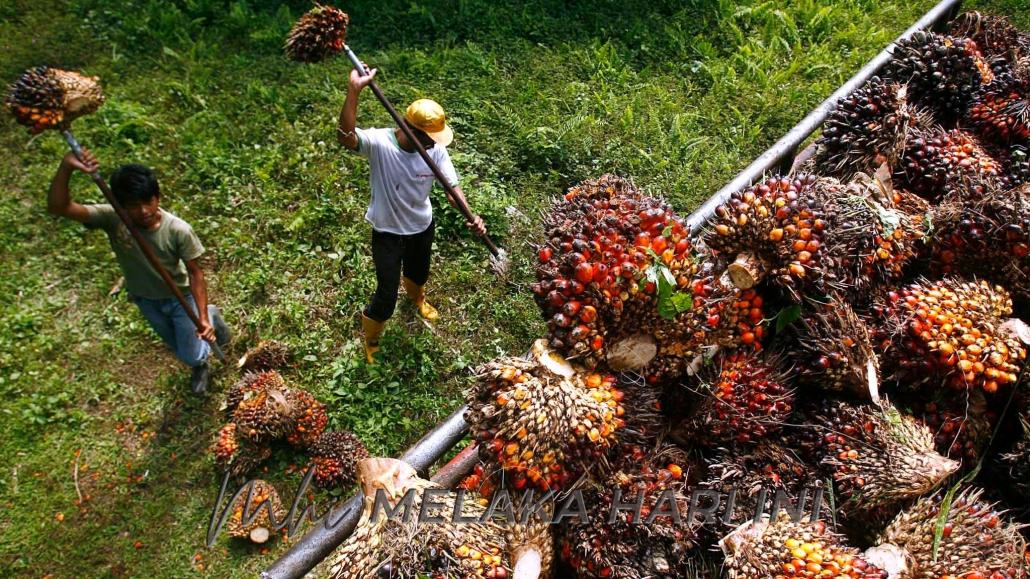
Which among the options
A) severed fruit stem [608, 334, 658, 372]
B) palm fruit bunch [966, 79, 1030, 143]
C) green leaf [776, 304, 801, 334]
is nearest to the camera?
severed fruit stem [608, 334, 658, 372]

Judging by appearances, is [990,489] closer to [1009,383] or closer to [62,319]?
[1009,383]

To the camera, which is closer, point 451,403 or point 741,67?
point 451,403

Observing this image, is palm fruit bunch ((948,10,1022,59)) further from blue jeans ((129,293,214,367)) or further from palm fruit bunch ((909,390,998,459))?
blue jeans ((129,293,214,367))

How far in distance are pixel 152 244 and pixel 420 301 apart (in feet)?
6.64

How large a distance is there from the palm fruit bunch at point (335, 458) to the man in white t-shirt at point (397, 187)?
2.72 ft

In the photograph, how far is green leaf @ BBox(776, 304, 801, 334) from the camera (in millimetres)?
2455

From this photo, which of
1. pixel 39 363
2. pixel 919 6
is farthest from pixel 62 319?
pixel 919 6

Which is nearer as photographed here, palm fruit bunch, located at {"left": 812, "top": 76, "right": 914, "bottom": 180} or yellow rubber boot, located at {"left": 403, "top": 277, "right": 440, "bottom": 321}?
palm fruit bunch, located at {"left": 812, "top": 76, "right": 914, "bottom": 180}

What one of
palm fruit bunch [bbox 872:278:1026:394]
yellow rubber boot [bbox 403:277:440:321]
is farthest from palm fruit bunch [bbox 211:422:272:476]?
palm fruit bunch [bbox 872:278:1026:394]

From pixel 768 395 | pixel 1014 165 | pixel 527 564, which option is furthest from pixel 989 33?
pixel 527 564

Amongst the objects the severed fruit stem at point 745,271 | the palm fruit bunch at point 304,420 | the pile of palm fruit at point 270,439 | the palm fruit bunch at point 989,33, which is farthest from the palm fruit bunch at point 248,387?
the palm fruit bunch at point 989,33

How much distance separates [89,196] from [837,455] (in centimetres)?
634

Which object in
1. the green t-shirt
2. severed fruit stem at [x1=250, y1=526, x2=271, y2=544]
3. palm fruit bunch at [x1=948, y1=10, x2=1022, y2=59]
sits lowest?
severed fruit stem at [x1=250, y1=526, x2=271, y2=544]

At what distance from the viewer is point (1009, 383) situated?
244 centimetres
